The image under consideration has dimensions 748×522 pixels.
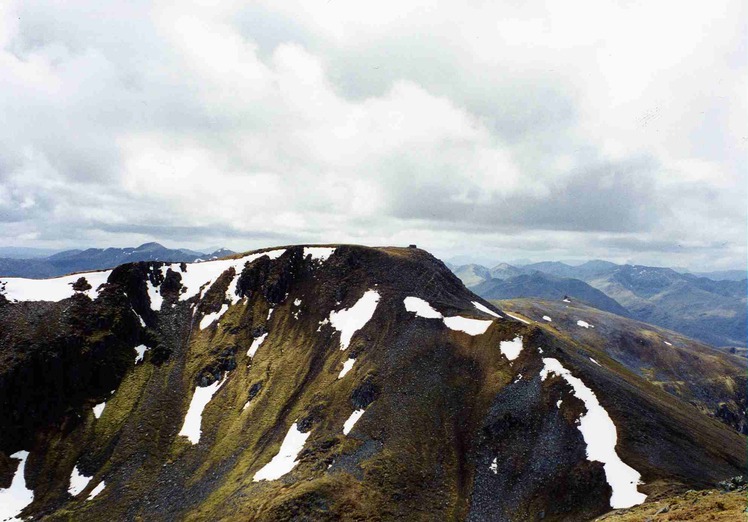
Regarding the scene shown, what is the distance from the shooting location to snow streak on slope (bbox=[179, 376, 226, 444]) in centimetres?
10631

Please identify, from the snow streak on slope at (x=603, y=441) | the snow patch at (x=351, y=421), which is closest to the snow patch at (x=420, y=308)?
the snow streak on slope at (x=603, y=441)

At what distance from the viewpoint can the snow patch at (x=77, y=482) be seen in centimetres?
9103

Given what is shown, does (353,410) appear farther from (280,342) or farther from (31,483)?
(31,483)

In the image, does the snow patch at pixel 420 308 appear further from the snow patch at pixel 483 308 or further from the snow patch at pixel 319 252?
the snow patch at pixel 319 252

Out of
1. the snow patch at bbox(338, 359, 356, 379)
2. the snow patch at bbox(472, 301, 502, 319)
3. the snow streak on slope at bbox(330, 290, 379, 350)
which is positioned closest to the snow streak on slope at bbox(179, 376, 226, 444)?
the snow streak on slope at bbox(330, 290, 379, 350)

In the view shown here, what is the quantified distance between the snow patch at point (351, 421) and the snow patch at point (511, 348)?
130 feet

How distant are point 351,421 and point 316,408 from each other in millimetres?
12522

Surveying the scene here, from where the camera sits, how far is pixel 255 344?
133000 mm

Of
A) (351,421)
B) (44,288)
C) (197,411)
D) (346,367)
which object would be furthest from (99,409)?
(351,421)

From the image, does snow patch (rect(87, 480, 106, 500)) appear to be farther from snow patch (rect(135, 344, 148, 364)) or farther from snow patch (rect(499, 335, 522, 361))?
snow patch (rect(499, 335, 522, 361))

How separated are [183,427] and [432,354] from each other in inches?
2906

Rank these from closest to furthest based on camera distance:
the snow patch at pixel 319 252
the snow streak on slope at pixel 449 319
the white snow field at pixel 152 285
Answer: the snow streak on slope at pixel 449 319
the white snow field at pixel 152 285
the snow patch at pixel 319 252

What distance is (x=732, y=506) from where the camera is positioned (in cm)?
3444

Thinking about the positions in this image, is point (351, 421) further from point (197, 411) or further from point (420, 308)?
point (197, 411)
